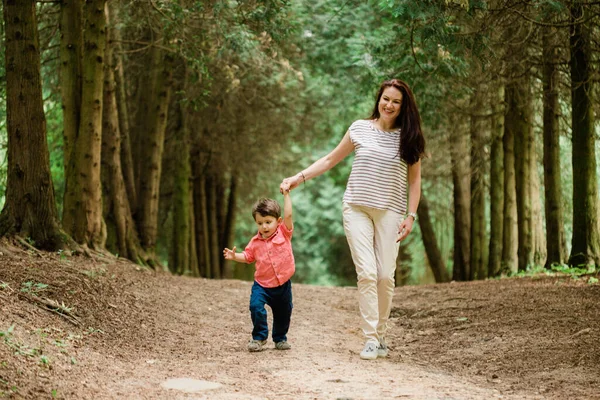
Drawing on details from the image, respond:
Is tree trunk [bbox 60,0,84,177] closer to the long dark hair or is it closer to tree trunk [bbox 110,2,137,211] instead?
tree trunk [bbox 110,2,137,211]

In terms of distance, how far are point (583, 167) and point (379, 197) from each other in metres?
6.65

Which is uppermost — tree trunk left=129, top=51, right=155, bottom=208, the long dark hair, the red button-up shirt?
tree trunk left=129, top=51, right=155, bottom=208

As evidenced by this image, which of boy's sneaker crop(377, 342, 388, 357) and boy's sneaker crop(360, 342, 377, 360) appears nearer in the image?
boy's sneaker crop(360, 342, 377, 360)

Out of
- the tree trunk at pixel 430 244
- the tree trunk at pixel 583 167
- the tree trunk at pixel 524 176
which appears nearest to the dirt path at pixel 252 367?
the tree trunk at pixel 583 167

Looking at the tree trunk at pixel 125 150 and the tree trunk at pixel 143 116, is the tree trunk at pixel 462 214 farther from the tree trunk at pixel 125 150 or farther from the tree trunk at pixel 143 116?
the tree trunk at pixel 125 150

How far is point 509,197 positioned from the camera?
15.7 meters

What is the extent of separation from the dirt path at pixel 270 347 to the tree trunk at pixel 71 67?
2.36 meters

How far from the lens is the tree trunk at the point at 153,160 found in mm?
14906

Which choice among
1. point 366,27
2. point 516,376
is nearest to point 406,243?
point 366,27

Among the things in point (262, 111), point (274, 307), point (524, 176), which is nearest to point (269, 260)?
point (274, 307)

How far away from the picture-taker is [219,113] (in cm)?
1903

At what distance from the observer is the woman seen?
6277 mm

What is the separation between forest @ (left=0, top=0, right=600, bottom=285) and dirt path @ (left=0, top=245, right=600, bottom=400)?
2011 mm

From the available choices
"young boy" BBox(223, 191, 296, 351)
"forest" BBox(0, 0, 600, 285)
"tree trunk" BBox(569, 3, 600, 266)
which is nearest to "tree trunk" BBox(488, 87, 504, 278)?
"forest" BBox(0, 0, 600, 285)
